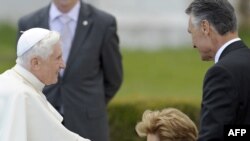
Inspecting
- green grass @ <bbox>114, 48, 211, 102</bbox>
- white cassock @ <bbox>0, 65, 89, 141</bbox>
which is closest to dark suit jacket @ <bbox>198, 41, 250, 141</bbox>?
white cassock @ <bbox>0, 65, 89, 141</bbox>

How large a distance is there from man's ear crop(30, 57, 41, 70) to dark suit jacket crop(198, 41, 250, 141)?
3.28 ft

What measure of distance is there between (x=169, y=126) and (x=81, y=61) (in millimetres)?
2439

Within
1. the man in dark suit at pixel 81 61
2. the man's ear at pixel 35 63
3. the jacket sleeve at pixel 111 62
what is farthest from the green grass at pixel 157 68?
the man's ear at pixel 35 63

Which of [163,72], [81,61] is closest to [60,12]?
[81,61]

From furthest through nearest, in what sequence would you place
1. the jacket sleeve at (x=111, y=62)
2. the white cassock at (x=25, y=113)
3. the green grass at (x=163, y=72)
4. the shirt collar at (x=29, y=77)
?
1. the green grass at (x=163, y=72)
2. the jacket sleeve at (x=111, y=62)
3. the shirt collar at (x=29, y=77)
4. the white cassock at (x=25, y=113)

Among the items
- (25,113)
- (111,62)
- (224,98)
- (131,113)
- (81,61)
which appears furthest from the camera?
(131,113)

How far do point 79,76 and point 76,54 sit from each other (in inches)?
6.3

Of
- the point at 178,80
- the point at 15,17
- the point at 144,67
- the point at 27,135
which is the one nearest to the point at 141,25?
the point at 15,17

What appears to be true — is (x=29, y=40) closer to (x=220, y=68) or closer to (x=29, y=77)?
(x=29, y=77)

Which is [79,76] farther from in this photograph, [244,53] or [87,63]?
[244,53]

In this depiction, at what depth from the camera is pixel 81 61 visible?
8273 mm

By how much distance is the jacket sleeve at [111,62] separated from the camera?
27.6 ft

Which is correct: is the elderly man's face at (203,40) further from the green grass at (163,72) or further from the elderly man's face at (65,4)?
the green grass at (163,72)

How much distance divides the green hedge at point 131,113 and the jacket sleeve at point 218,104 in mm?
4004
